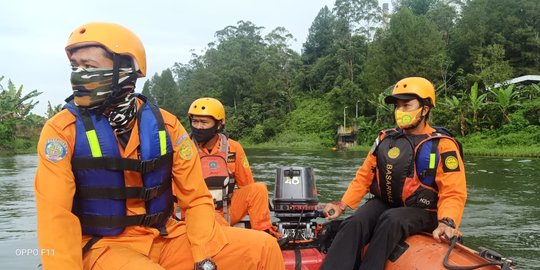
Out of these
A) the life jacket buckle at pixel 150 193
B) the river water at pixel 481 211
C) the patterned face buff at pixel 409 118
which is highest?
the patterned face buff at pixel 409 118

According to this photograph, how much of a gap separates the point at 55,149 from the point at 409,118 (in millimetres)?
2408

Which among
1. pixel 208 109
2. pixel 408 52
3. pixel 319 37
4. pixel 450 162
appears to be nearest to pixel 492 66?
pixel 408 52

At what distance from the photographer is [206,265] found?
1897 mm

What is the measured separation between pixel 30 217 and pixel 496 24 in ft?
105

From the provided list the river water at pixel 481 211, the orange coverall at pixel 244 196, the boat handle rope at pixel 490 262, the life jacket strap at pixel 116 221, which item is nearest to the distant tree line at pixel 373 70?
the river water at pixel 481 211

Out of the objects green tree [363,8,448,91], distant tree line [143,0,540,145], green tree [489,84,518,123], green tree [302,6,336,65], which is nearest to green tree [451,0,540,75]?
distant tree line [143,0,540,145]

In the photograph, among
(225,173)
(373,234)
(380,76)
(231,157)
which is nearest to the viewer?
(373,234)

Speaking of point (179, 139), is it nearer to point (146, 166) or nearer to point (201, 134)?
point (146, 166)

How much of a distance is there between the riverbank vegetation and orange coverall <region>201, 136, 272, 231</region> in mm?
17320

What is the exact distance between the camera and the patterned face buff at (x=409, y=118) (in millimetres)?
3361

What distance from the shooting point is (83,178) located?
1866 mm

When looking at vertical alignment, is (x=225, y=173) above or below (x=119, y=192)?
below

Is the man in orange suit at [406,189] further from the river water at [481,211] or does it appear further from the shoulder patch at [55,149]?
the river water at [481,211]

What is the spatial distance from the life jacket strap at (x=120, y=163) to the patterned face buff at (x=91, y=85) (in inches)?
8.6
